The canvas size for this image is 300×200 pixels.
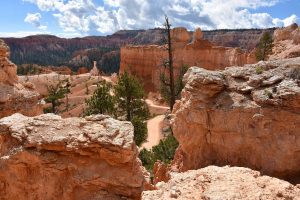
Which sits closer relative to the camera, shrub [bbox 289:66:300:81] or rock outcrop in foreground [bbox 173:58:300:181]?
rock outcrop in foreground [bbox 173:58:300:181]

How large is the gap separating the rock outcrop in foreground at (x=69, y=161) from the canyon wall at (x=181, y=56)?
1457 inches

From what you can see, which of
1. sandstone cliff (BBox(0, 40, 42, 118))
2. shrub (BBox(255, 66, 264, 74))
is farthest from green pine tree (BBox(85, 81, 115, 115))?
shrub (BBox(255, 66, 264, 74))

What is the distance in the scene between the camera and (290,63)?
1100 cm

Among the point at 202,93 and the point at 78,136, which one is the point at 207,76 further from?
the point at 78,136

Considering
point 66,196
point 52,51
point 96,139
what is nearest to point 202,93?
point 96,139

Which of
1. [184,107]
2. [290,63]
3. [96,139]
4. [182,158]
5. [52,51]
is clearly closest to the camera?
[96,139]

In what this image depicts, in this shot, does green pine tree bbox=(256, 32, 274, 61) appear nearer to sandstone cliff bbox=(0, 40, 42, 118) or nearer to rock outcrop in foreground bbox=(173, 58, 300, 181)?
sandstone cliff bbox=(0, 40, 42, 118)

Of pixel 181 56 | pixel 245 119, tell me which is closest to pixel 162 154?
pixel 245 119

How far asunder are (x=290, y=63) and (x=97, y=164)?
6823 mm

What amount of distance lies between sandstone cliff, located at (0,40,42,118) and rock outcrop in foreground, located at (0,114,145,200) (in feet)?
29.6

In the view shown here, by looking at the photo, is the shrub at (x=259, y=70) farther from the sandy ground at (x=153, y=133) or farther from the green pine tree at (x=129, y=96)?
the sandy ground at (x=153, y=133)

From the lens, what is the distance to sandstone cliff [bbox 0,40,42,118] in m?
17.0

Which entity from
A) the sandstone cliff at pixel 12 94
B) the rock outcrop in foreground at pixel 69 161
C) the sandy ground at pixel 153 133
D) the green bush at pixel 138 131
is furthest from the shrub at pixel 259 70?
the sandy ground at pixel 153 133

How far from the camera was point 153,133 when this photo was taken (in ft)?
94.0
